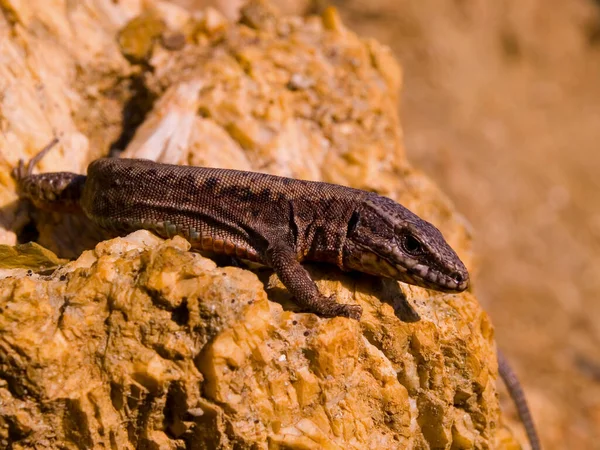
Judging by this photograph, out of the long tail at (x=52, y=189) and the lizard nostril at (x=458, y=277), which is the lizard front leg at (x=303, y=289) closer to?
the lizard nostril at (x=458, y=277)

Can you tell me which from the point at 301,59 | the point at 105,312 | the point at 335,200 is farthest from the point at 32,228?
the point at 301,59

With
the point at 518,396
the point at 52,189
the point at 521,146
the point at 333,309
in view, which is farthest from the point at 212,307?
the point at 521,146

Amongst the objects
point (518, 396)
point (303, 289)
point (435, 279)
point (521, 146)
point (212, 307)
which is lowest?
point (521, 146)

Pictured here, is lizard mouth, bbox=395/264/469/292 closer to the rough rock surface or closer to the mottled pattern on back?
the rough rock surface

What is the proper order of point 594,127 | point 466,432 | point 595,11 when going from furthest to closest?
point 595,11
point 594,127
point 466,432

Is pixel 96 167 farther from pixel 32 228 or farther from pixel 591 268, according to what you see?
pixel 591 268

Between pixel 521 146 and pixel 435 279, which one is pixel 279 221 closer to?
pixel 435 279
